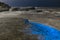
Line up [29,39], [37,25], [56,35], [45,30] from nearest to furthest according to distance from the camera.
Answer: [29,39] → [56,35] → [45,30] → [37,25]

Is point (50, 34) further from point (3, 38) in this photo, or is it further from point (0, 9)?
point (0, 9)

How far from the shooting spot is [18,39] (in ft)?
23.6

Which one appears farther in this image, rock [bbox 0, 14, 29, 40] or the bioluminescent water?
the bioluminescent water

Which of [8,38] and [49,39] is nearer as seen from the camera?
[8,38]

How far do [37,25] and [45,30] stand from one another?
1.36 m

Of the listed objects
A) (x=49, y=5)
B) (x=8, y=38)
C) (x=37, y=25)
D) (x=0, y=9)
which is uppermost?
(x=8, y=38)

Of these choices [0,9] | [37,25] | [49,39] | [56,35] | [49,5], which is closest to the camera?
[49,39]

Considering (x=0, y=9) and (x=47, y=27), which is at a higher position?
(x=47, y=27)

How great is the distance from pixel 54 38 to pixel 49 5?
106ft

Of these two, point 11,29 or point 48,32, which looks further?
point 11,29

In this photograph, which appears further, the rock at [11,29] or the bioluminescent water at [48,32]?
the bioluminescent water at [48,32]

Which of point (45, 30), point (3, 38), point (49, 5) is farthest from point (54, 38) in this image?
point (49, 5)

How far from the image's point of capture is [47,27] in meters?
10.0

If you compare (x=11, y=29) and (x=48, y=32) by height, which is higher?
(x=11, y=29)
